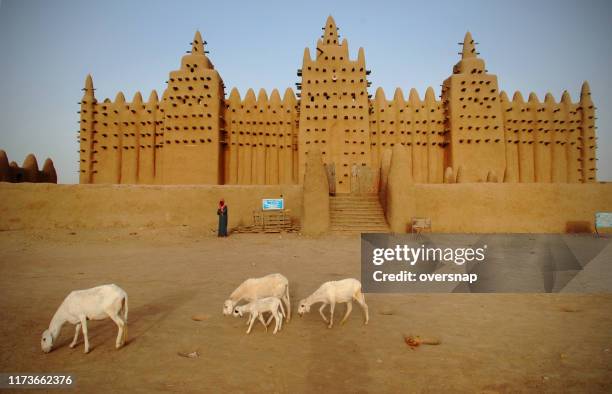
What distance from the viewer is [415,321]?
184 inches

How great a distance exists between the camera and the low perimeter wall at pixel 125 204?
1509 cm

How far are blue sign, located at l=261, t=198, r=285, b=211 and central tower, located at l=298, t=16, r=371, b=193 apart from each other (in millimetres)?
8065

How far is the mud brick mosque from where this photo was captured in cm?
2364

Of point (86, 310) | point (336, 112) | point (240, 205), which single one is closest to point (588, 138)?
point (336, 112)

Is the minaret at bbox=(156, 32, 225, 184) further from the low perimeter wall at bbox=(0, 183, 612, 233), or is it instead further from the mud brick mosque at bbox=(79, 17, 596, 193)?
the low perimeter wall at bbox=(0, 183, 612, 233)

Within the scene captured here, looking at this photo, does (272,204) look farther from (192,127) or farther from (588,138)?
(588,138)

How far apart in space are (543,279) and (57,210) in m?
17.1

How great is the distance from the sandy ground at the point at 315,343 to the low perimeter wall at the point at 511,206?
8.65m

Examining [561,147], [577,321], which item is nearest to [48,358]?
[577,321]

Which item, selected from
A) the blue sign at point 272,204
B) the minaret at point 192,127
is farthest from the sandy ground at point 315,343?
the minaret at point 192,127

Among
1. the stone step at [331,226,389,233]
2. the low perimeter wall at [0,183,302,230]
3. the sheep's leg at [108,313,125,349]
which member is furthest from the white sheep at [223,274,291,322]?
the low perimeter wall at [0,183,302,230]

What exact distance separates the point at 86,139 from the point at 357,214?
20699 millimetres

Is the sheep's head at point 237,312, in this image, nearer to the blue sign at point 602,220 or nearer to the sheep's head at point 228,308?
the sheep's head at point 228,308

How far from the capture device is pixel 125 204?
15.6 m
